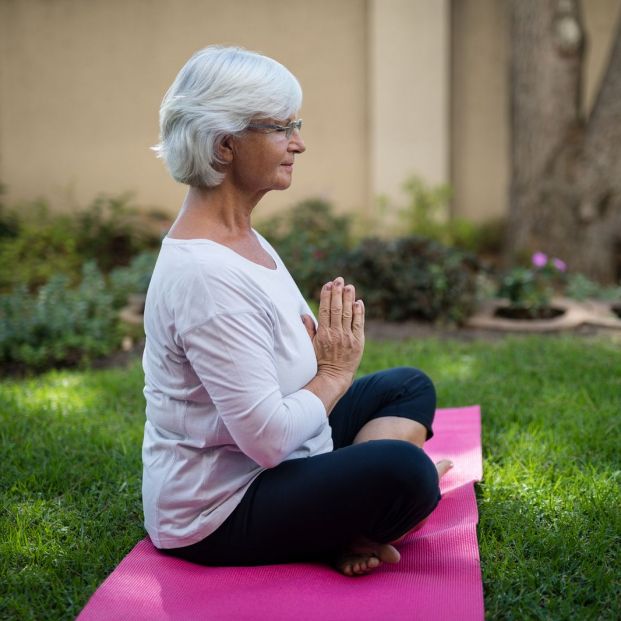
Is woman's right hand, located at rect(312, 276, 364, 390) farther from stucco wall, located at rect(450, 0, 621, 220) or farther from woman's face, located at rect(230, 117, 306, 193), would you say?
stucco wall, located at rect(450, 0, 621, 220)

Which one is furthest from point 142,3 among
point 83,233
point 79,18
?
point 83,233

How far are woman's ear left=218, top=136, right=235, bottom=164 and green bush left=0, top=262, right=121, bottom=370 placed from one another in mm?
3084

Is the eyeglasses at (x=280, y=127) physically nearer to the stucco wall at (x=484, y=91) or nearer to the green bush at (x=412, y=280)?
the green bush at (x=412, y=280)

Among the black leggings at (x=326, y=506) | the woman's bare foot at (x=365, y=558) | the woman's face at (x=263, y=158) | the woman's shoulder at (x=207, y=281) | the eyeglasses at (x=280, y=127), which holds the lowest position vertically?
the woman's bare foot at (x=365, y=558)

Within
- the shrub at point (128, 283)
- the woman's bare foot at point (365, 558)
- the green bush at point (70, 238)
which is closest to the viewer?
the woman's bare foot at point (365, 558)

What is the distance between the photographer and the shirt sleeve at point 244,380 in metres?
2.03

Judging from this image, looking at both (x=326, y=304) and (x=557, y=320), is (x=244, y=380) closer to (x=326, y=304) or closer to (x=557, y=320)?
(x=326, y=304)

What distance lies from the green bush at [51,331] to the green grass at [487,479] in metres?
0.50

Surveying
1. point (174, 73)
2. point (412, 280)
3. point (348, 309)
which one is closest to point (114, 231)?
point (174, 73)

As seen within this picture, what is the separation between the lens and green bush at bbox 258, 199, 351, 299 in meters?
5.95

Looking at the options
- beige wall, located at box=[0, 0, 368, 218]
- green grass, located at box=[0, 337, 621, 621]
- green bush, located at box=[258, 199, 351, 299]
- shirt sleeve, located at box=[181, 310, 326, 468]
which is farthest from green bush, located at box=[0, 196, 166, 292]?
shirt sleeve, located at box=[181, 310, 326, 468]

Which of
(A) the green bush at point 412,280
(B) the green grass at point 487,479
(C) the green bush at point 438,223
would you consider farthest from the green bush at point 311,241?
(B) the green grass at point 487,479

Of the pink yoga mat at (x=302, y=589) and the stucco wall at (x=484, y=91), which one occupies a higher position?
the stucco wall at (x=484, y=91)

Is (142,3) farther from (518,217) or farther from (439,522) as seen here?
(439,522)
